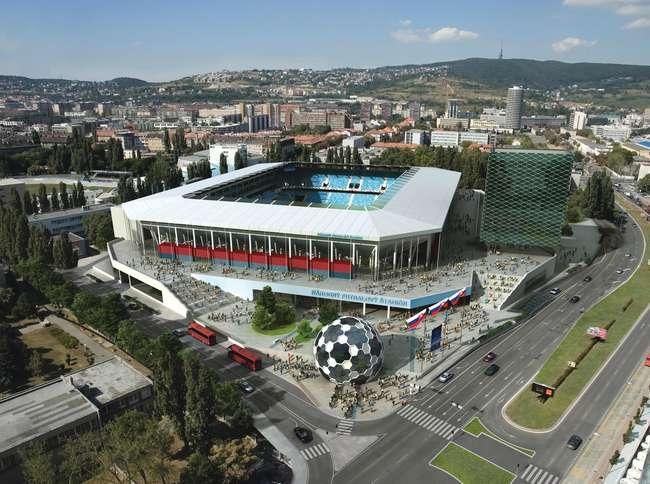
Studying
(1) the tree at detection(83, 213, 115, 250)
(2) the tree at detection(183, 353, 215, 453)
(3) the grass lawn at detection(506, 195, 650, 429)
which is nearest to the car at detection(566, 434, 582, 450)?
(3) the grass lawn at detection(506, 195, 650, 429)

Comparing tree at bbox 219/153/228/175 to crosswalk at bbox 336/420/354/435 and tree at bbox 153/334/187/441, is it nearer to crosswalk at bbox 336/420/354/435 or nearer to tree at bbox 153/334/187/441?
tree at bbox 153/334/187/441

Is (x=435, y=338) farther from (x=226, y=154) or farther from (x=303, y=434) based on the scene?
(x=226, y=154)

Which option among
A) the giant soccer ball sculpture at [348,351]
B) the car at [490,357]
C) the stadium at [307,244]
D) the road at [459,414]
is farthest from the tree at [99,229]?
the car at [490,357]

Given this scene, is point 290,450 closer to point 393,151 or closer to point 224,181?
point 224,181

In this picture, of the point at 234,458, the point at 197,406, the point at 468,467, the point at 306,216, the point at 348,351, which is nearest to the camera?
the point at 234,458

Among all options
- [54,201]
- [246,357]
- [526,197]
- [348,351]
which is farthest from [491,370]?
[54,201]

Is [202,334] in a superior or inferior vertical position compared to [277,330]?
superior

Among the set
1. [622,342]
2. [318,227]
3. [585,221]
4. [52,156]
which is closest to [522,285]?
[622,342]
